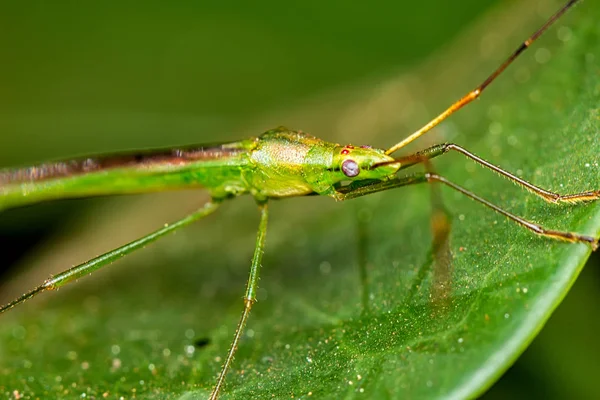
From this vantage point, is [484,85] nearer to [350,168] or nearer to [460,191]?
[460,191]

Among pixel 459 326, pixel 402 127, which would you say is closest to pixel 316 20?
pixel 402 127

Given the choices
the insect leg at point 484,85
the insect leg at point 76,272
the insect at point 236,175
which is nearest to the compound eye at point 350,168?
the insect at point 236,175

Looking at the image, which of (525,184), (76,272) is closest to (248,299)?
(76,272)

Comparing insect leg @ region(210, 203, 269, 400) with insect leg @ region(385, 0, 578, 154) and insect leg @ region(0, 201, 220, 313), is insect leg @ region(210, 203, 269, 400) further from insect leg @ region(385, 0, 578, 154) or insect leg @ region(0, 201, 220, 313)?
insect leg @ region(385, 0, 578, 154)

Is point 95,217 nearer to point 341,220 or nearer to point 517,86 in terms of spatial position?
point 341,220

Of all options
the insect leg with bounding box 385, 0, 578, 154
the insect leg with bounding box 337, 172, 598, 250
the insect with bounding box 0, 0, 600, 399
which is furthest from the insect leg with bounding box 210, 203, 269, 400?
the insect leg with bounding box 385, 0, 578, 154

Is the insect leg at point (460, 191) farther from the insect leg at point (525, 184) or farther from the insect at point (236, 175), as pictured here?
the insect leg at point (525, 184)
